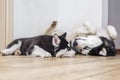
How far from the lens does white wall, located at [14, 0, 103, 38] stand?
7.75 feet

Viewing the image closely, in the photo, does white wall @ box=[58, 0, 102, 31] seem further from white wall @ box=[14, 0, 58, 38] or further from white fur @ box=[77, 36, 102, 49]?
white fur @ box=[77, 36, 102, 49]

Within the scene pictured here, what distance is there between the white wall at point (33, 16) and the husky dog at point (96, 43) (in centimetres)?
46

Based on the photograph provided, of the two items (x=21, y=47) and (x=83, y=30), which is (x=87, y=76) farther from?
(x=83, y=30)

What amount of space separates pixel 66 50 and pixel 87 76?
875 millimetres

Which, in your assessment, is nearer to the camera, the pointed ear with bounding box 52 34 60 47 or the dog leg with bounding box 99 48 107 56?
the pointed ear with bounding box 52 34 60 47

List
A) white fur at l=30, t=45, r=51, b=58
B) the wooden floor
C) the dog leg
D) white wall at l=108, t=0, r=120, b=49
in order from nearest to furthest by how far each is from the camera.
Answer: the wooden floor, white fur at l=30, t=45, r=51, b=58, the dog leg, white wall at l=108, t=0, r=120, b=49

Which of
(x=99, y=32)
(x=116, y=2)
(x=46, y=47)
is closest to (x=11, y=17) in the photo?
(x=46, y=47)

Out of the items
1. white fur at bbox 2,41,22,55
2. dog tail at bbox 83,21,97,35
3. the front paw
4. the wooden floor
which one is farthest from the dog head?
the wooden floor

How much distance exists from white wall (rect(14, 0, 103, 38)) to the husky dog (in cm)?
20

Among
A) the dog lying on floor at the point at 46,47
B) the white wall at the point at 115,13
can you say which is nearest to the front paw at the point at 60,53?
the dog lying on floor at the point at 46,47

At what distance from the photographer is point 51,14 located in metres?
2.61

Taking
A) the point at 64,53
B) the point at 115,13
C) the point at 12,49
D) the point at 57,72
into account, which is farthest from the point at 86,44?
the point at 115,13

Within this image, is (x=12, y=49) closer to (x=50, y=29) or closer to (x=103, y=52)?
(x=50, y=29)

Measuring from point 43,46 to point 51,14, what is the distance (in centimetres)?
87
